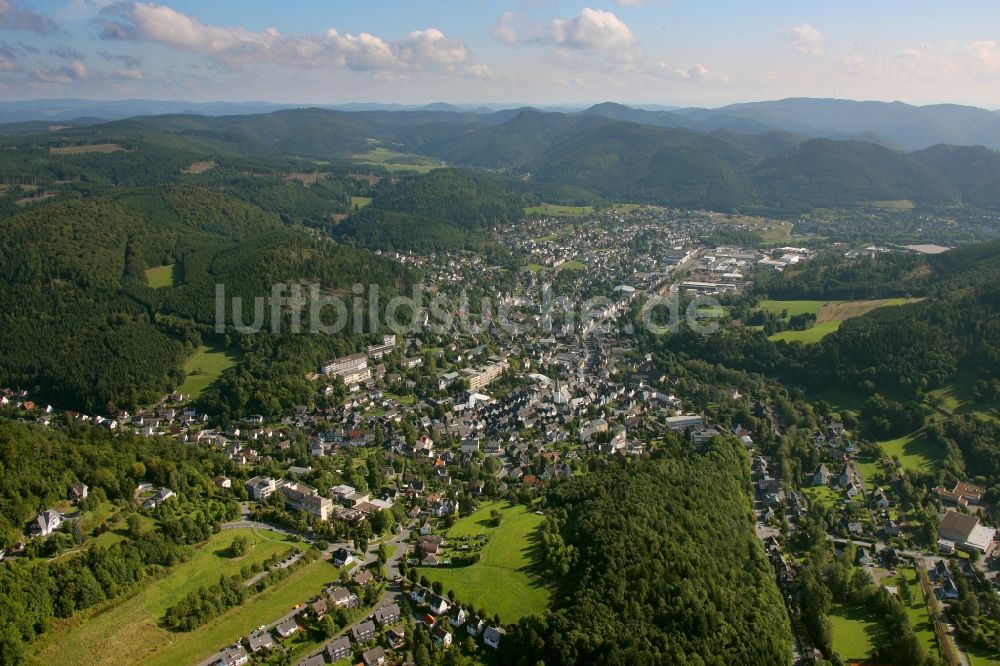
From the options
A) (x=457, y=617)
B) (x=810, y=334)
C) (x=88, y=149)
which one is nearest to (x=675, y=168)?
(x=810, y=334)

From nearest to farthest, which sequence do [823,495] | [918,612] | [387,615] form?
1. [387,615]
2. [918,612]
3. [823,495]

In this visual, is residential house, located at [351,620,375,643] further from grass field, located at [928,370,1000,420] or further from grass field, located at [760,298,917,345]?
grass field, located at [760,298,917,345]

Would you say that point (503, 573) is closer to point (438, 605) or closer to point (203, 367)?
point (438, 605)

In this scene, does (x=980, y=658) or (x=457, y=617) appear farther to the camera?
(x=457, y=617)

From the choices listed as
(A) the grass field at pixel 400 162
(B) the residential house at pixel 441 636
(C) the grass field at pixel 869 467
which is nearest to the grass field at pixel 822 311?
(C) the grass field at pixel 869 467

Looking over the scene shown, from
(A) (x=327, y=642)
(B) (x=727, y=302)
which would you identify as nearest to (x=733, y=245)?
(B) (x=727, y=302)

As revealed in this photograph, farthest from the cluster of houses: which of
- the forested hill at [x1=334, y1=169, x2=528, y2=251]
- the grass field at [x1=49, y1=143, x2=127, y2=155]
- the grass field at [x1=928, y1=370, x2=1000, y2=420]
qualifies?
the grass field at [x1=49, y1=143, x2=127, y2=155]
